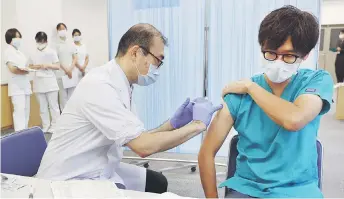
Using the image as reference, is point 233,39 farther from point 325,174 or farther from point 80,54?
point 80,54

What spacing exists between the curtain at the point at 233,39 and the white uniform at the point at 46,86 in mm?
2429

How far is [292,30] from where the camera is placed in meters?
1.13

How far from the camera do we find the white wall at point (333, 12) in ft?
27.8

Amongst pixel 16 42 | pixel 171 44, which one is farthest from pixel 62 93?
pixel 171 44

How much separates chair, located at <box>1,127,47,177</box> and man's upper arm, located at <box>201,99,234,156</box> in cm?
79

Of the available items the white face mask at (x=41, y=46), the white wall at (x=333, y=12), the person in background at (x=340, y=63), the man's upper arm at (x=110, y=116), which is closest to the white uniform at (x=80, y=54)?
the white face mask at (x=41, y=46)

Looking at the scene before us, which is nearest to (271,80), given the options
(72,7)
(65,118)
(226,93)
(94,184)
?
(226,93)

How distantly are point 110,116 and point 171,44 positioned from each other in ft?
5.13

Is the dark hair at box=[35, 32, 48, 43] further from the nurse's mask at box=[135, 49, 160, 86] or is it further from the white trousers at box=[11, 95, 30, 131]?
the nurse's mask at box=[135, 49, 160, 86]

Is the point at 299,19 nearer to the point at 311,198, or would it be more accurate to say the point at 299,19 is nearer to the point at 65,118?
the point at 311,198

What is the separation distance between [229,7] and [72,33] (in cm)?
316

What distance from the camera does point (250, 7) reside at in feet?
8.11

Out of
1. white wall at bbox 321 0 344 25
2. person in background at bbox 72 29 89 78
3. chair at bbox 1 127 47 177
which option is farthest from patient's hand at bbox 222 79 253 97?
white wall at bbox 321 0 344 25

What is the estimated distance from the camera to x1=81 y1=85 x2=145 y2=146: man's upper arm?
125 centimetres
